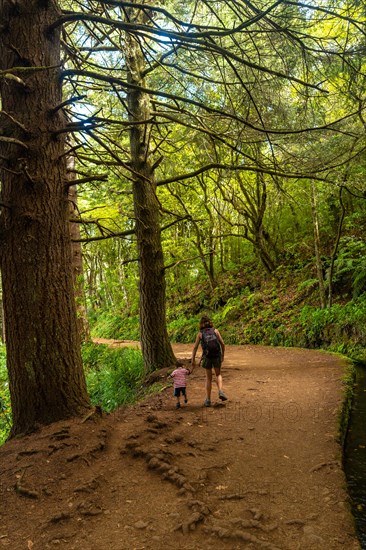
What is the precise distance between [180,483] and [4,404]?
5.91 metres

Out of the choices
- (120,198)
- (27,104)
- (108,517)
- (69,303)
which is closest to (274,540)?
(108,517)

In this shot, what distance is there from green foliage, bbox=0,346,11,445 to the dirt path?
283 cm

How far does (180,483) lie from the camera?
13.1ft

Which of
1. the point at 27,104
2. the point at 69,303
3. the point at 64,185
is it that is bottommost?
the point at 69,303

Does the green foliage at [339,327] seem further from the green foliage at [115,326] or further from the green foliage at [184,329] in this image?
the green foliage at [115,326]

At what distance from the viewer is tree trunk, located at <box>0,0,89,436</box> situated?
4965 mm

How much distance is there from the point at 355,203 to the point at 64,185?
50.6ft

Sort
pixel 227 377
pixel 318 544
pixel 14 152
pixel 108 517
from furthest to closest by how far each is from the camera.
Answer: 1. pixel 227 377
2. pixel 14 152
3. pixel 108 517
4. pixel 318 544

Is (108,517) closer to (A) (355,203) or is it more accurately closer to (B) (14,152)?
(B) (14,152)

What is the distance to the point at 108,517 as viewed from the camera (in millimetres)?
3490

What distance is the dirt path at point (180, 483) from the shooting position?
3.22 meters

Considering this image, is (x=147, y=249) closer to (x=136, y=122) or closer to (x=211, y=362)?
(x=211, y=362)

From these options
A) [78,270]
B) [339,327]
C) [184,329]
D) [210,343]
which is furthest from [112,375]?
[184,329]

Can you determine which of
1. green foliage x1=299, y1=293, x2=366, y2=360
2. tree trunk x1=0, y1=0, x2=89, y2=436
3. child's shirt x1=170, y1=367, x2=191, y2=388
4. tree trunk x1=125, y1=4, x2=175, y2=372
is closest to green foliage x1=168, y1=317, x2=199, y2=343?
green foliage x1=299, y1=293, x2=366, y2=360
